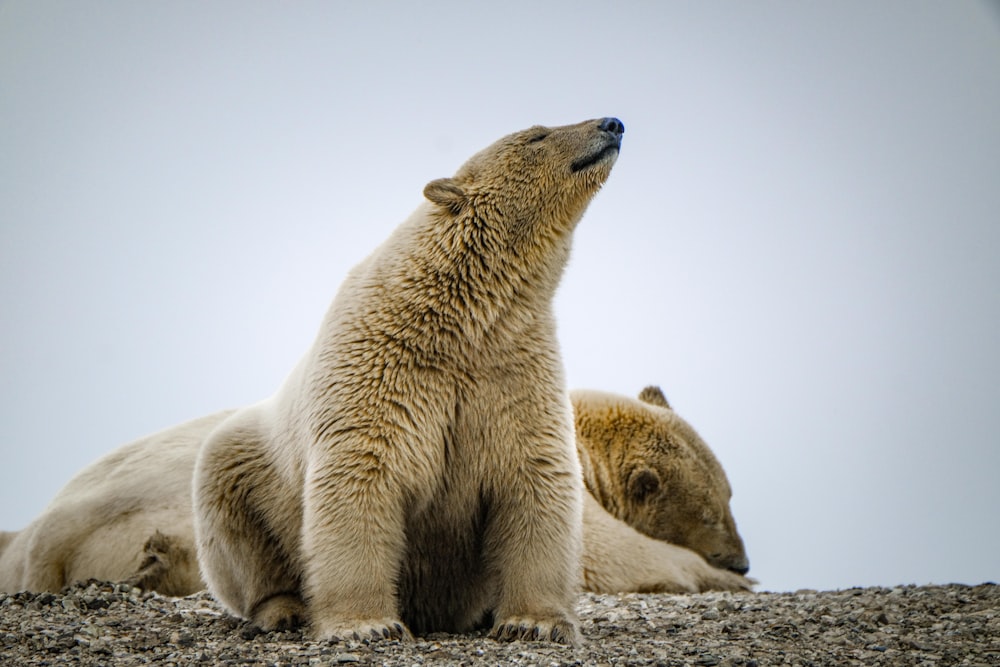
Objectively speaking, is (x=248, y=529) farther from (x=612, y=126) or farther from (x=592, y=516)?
(x=592, y=516)

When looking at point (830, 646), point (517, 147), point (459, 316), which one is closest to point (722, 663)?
point (830, 646)

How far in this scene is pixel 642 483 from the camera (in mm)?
11555

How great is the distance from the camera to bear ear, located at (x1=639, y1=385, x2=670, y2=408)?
512 inches

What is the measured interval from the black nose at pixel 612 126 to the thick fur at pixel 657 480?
161 inches

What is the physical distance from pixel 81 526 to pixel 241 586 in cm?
286

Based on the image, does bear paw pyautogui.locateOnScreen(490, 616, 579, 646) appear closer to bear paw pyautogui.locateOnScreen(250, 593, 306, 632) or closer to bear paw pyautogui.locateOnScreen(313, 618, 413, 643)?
bear paw pyautogui.locateOnScreen(313, 618, 413, 643)

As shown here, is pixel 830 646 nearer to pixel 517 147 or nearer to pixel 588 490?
pixel 517 147

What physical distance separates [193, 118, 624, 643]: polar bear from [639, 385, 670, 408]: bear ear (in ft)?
17.6

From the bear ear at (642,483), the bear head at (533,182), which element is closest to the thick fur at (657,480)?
the bear ear at (642,483)

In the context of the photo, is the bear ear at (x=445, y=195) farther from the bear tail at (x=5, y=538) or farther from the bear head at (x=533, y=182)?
the bear tail at (x=5, y=538)

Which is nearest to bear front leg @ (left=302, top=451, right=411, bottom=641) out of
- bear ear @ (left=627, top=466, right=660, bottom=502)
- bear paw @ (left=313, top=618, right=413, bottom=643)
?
bear paw @ (left=313, top=618, right=413, bottom=643)

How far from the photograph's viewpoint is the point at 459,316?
732cm

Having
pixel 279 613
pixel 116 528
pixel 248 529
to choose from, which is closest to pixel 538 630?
pixel 279 613

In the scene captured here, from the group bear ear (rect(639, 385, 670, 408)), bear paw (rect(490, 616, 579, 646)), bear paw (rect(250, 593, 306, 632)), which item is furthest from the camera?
bear ear (rect(639, 385, 670, 408))
